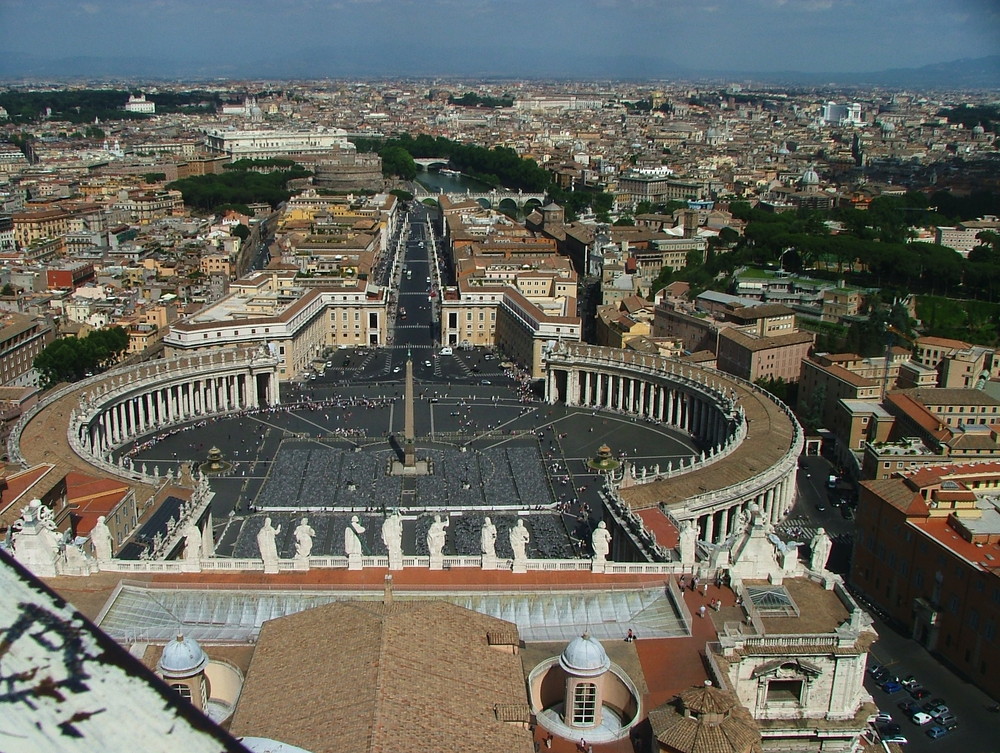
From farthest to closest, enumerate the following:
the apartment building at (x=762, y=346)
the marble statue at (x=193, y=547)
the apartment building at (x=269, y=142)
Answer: the apartment building at (x=269, y=142) < the apartment building at (x=762, y=346) < the marble statue at (x=193, y=547)

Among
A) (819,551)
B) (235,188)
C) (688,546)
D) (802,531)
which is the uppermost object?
(819,551)

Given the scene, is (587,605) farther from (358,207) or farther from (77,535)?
(358,207)

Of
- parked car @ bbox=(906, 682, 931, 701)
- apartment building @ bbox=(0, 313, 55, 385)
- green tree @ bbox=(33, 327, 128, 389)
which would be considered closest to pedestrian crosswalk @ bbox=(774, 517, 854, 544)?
parked car @ bbox=(906, 682, 931, 701)

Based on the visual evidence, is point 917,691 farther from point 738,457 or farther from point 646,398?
point 646,398

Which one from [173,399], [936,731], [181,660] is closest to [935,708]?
[936,731]

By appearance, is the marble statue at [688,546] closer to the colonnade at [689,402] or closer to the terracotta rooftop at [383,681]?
the terracotta rooftop at [383,681]

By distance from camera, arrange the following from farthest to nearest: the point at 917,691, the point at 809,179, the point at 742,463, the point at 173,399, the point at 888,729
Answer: the point at 809,179 < the point at 173,399 < the point at 742,463 < the point at 917,691 < the point at 888,729

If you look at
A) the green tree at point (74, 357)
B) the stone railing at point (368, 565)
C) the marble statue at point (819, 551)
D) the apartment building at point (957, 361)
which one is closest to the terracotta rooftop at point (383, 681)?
the stone railing at point (368, 565)
